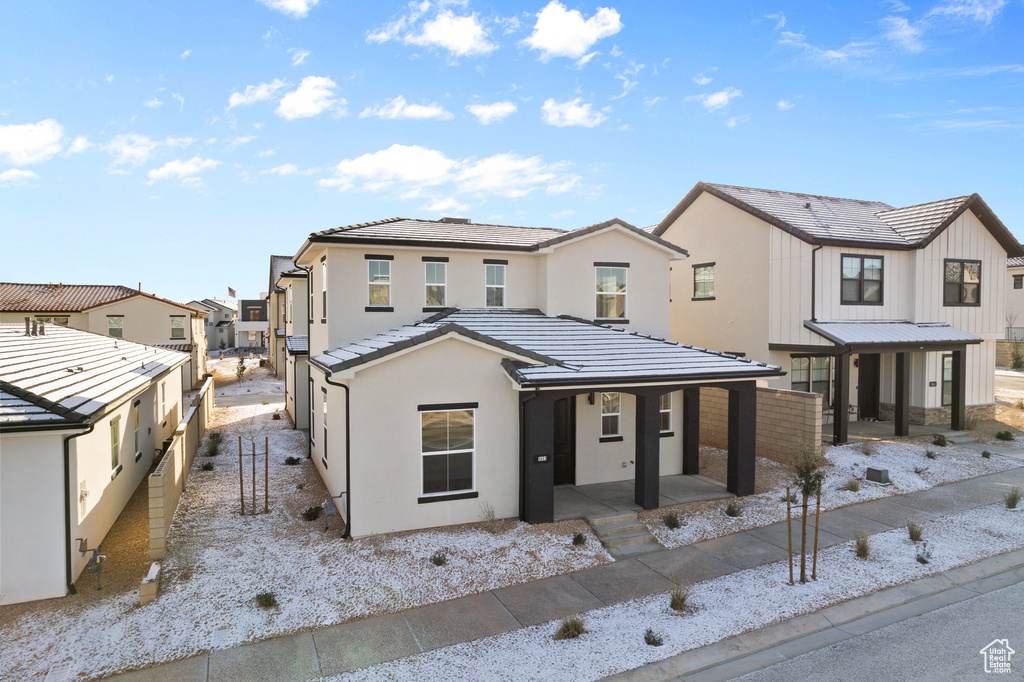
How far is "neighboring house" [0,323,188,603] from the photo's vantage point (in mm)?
8305

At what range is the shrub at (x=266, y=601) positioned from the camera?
8.53m

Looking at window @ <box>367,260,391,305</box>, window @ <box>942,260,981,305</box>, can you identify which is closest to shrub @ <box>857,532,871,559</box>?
window @ <box>367,260,391,305</box>

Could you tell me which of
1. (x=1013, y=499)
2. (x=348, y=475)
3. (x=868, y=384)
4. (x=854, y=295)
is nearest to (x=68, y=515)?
(x=348, y=475)

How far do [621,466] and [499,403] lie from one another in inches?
184

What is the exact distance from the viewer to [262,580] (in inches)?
368

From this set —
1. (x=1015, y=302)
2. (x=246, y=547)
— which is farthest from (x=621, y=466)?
(x=1015, y=302)

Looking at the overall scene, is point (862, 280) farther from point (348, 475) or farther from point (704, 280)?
point (348, 475)

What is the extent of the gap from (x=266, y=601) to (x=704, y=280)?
18917 mm

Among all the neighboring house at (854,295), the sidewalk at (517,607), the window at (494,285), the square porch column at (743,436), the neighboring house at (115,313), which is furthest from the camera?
the neighboring house at (115,313)

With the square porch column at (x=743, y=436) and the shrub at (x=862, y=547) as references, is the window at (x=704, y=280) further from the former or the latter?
the shrub at (x=862, y=547)

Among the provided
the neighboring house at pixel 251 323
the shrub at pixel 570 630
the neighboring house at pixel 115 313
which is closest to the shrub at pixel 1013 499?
the shrub at pixel 570 630

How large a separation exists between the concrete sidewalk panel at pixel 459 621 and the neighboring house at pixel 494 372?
9.12 feet

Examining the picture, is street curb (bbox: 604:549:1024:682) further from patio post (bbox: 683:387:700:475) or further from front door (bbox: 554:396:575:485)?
front door (bbox: 554:396:575:485)

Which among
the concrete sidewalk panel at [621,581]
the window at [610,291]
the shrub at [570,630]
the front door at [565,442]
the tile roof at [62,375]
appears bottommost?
the concrete sidewalk panel at [621,581]
